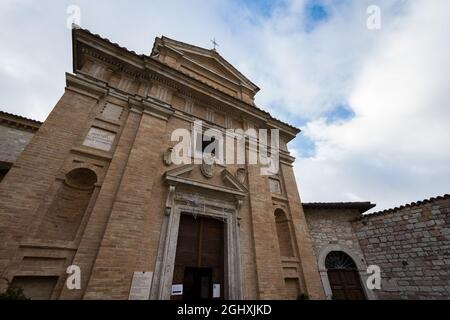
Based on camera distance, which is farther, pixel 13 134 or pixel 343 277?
pixel 13 134

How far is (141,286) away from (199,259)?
5.66 ft

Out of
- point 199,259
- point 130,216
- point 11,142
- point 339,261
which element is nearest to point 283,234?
point 339,261

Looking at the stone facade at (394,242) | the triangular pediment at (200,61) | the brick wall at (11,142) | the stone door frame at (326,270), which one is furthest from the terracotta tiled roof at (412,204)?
the brick wall at (11,142)

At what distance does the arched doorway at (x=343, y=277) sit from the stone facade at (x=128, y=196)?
6.44ft

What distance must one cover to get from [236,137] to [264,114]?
224 centimetres

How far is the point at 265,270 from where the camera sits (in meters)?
6.03

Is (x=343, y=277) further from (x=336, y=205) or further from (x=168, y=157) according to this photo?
(x=168, y=157)

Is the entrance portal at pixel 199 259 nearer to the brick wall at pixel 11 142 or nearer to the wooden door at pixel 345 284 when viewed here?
the wooden door at pixel 345 284

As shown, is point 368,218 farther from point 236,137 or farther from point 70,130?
point 70,130

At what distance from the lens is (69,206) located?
195 inches

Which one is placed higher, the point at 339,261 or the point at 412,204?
the point at 412,204

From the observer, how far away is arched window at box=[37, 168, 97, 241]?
14.6 ft

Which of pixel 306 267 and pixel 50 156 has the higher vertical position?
pixel 50 156
